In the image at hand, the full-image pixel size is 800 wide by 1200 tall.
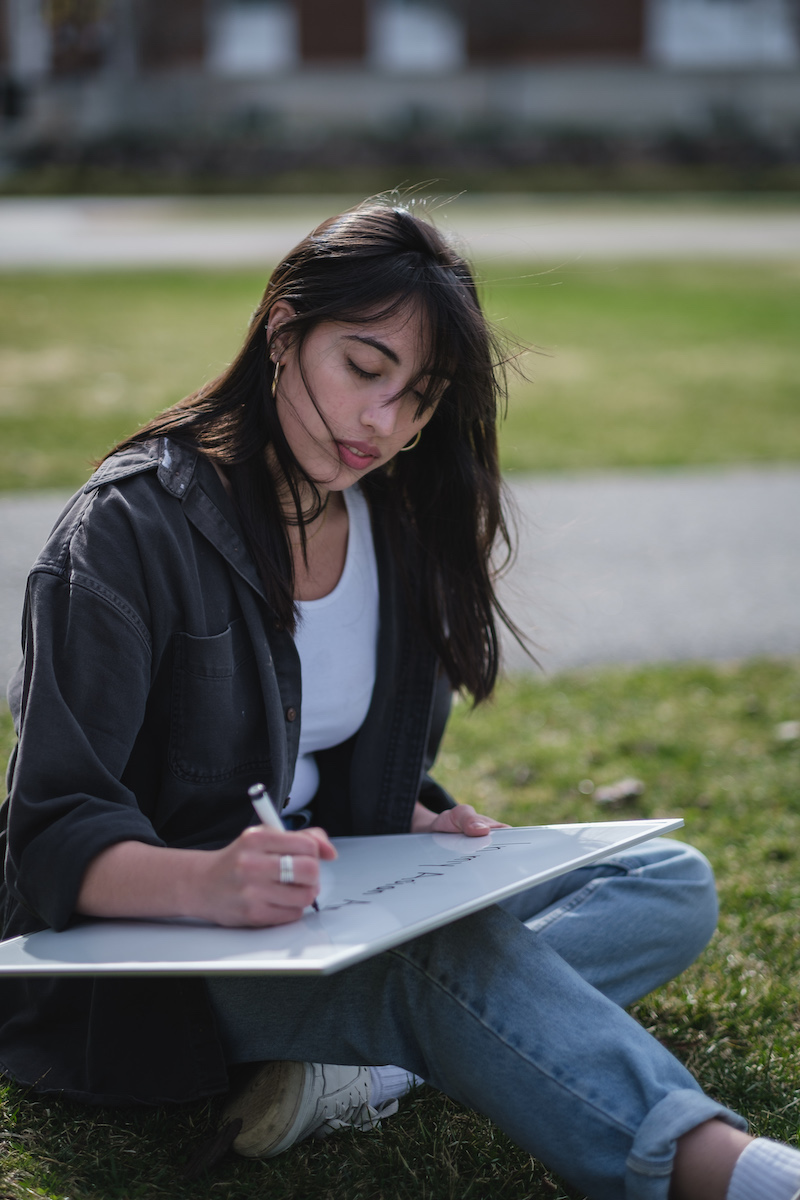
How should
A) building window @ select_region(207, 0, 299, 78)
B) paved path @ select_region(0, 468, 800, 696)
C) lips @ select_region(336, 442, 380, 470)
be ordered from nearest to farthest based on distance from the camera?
lips @ select_region(336, 442, 380, 470) < paved path @ select_region(0, 468, 800, 696) < building window @ select_region(207, 0, 299, 78)

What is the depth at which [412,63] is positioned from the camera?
33.3 metres

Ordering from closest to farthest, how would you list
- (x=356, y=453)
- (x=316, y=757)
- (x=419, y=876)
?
1. (x=419, y=876)
2. (x=356, y=453)
3. (x=316, y=757)

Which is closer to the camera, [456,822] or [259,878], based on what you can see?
[259,878]

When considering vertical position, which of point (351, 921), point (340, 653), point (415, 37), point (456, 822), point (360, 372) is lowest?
point (456, 822)

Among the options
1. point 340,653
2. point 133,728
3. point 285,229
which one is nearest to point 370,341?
point 340,653

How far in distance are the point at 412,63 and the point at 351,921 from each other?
34796 mm

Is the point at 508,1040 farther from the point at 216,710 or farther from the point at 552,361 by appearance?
the point at 552,361

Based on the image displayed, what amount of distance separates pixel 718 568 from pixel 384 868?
11.9 ft

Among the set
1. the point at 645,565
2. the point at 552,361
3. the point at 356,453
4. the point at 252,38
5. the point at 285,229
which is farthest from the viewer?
the point at 252,38

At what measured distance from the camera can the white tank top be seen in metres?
1.96

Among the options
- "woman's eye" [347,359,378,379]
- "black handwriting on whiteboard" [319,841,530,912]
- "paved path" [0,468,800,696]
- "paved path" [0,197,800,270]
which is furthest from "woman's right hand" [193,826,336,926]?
"paved path" [0,197,800,270]

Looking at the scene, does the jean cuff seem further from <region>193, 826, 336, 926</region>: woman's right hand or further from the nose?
the nose

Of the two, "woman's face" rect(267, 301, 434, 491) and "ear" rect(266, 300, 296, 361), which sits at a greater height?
"ear" rect(266, 300, 296, 361)

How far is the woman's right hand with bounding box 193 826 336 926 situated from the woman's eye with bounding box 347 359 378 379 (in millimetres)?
658
